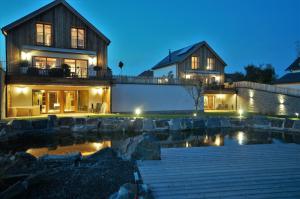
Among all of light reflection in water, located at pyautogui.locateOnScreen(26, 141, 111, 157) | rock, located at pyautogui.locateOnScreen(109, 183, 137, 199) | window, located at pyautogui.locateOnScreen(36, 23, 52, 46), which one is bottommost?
light reflection in water, located at pyautogui.locateOnScreen(26, 141, 111, 157)

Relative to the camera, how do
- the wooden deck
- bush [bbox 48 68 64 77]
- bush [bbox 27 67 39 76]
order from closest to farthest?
the wooden deck, bush [bbox 27 67 39 76], bush [bbox 48 68 64 77]

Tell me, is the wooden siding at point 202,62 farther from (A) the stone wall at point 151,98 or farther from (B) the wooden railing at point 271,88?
(A) the stone wall at point 151,98

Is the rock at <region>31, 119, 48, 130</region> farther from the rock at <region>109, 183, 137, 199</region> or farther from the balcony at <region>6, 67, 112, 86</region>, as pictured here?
the rock at <region>109, 183, 137, 199</region>

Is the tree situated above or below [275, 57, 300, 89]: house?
below

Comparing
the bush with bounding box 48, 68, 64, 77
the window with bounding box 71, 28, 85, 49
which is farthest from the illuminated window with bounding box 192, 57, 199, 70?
the bush with bounding box 48, 68, 64, 77

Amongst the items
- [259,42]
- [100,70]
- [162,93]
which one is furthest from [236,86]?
[259,42]

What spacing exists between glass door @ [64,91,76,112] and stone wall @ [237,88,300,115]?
17068 mm

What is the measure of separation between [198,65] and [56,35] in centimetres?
1581

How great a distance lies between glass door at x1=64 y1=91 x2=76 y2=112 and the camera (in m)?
21.7

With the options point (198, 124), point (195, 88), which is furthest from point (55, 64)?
point (198, 124)

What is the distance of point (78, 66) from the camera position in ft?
70.2

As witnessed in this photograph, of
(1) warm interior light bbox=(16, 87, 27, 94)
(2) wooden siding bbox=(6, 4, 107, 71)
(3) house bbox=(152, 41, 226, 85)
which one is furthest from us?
(3) house bbox=(152, 41, 226, 85)

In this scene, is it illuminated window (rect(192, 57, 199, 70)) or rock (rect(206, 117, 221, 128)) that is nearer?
rock (rect(206, 117, 221, 128))

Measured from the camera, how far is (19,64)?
18.7m
